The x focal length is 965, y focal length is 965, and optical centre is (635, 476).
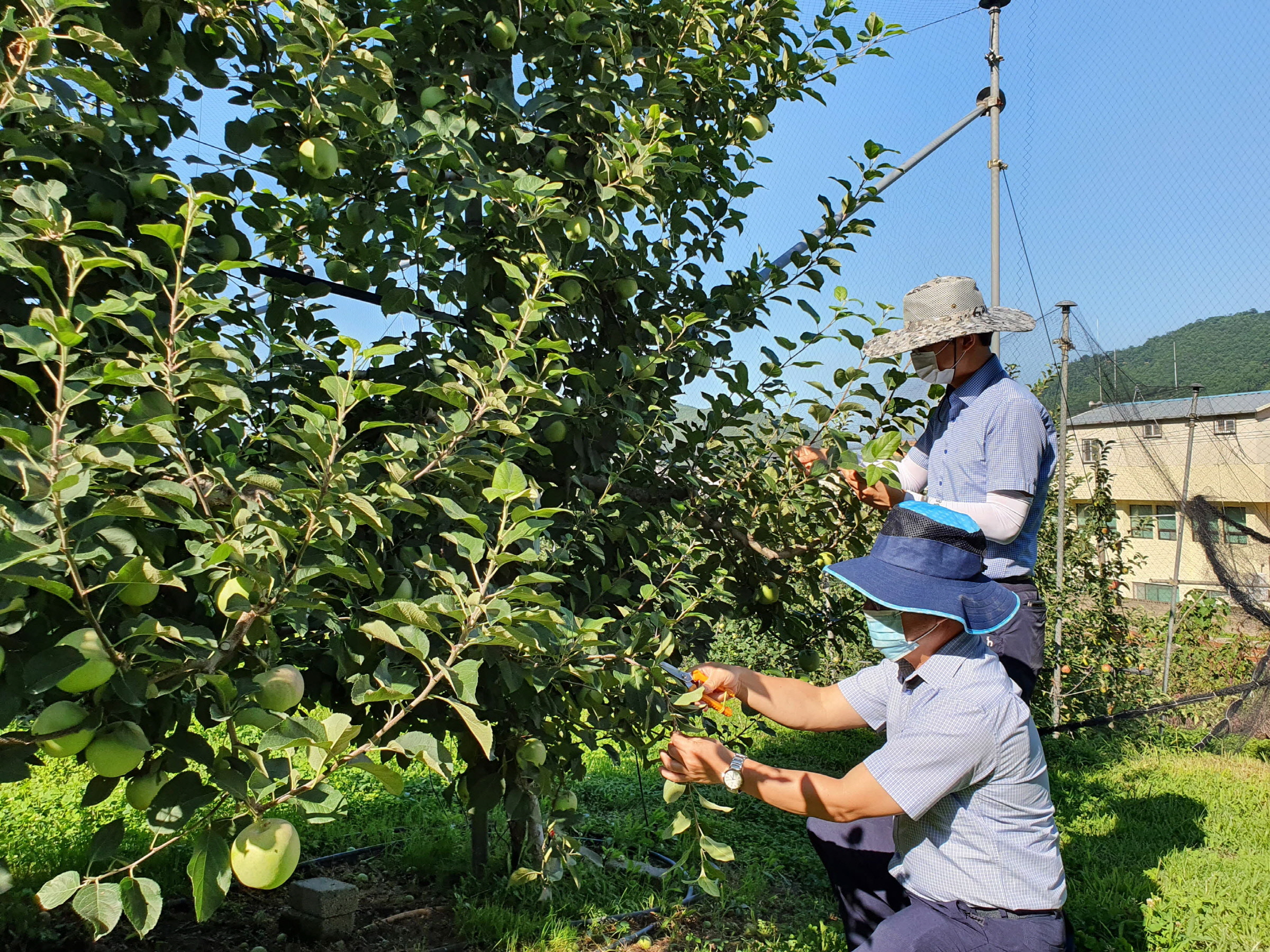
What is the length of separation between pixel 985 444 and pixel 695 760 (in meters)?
1.12

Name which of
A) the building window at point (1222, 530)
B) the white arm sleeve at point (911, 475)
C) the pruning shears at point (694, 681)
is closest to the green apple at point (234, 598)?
the pruning shears at point (694, 681)

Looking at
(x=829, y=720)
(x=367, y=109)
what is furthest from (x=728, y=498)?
(x=367, y=109)

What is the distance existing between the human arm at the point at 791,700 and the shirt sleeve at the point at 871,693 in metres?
0.02

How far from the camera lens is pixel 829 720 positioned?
2168 millimetres

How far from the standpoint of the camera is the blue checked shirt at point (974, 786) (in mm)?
1714

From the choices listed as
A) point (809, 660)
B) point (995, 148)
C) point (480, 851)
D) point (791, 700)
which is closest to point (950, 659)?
point (791, 700)

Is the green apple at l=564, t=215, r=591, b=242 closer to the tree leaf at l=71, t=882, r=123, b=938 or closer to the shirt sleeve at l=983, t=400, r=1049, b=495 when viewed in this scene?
the shirt sleeve at l=983, t=400, r=1049, b=495

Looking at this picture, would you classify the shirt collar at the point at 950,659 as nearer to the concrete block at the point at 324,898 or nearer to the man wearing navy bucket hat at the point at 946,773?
the man wearing navy bucket hat at the point at 946,773

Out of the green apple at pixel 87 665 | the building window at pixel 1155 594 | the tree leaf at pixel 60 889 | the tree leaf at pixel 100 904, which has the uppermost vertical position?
the green apple at pixel 87 665

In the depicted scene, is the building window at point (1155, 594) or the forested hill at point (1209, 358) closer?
the forested hill at point (1209, 358)

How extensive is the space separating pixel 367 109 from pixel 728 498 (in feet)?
4.41

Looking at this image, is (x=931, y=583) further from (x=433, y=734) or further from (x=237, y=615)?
(x=237, y=615)

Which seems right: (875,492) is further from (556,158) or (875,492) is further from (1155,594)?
(1155,594)

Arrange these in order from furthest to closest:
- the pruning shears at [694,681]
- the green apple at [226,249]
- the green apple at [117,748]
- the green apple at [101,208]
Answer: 1. the pruning shears at [694,681]
2. the green apple at [226,249]
3. the green apple at [101,208]
4. the green apple at [117,748]
